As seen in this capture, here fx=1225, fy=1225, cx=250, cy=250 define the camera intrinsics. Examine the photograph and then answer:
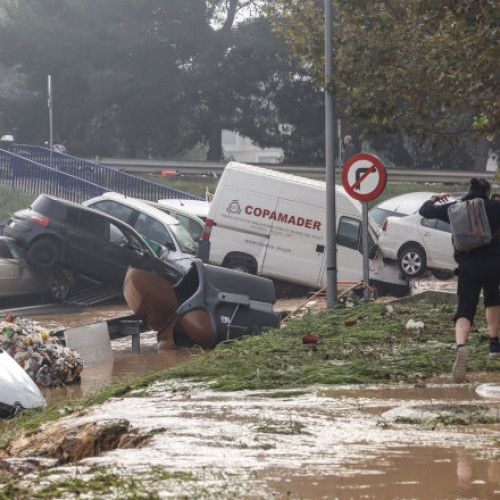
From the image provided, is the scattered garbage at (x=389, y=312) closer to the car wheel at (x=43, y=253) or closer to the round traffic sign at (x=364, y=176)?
the round traffic sign at (x=364, y=176)

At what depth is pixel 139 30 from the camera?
48031 mm

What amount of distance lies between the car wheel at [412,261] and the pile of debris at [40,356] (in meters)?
13.6

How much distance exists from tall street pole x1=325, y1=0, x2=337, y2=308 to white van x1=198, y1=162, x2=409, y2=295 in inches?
202

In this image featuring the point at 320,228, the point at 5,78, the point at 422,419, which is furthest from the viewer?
the point at 5,78

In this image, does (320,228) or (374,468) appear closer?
(374,468)

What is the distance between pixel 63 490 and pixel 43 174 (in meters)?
29.6

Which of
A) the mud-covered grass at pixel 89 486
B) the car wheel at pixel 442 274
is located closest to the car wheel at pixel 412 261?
the car wheel at pixel 442 274

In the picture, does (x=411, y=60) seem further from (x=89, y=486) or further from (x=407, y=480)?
(x=89, y=486)

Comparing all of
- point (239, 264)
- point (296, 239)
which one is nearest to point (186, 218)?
point (239, 264)

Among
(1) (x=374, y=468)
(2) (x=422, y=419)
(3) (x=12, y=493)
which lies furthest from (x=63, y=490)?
(2) (x=422, y=419)

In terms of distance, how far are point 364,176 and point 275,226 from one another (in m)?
6.83

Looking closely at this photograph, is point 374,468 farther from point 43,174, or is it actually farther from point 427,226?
point 43,174

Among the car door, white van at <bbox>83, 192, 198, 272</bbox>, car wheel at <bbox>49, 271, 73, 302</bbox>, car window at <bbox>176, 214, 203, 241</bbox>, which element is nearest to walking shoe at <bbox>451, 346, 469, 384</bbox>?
car wheel at <bbox>49, 271, 73, 302</bbox>

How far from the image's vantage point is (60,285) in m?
22.2
